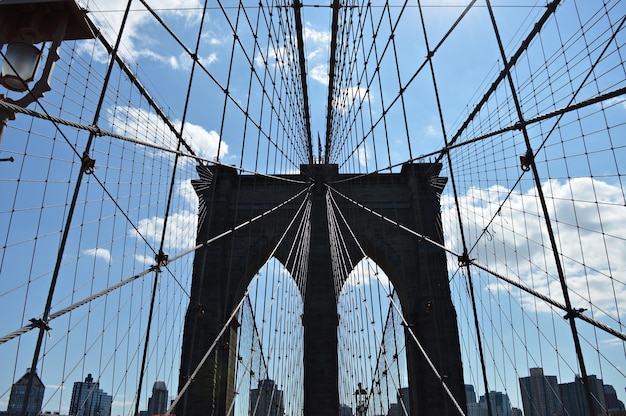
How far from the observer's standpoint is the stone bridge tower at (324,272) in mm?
15156

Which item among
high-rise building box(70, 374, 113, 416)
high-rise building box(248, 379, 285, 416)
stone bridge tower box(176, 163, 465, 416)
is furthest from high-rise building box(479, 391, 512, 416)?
high-rise building box(70, 374, 113, 416)

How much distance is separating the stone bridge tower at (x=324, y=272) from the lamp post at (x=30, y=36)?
11.6 metres

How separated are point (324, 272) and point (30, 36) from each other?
12.2 m

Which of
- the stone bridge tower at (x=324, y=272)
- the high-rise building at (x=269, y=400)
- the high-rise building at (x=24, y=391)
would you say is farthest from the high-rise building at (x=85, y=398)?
the stone bridge tower at (x=324, y=272)

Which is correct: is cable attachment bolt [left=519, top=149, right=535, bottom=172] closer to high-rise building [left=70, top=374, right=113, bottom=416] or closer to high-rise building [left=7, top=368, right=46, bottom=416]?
high-rise building [left=7, top=368, right=46, bottom=416]

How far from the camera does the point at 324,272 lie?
14555 millimetres

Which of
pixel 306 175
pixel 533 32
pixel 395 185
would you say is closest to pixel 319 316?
pixel 306 175

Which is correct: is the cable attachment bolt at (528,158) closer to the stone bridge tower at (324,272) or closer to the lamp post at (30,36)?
the lamp post at (30,36)

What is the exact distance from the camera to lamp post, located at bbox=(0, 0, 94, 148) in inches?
107

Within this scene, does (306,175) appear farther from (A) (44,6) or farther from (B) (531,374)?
(A) (44,6)

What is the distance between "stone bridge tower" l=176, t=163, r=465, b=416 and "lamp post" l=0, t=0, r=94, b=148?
1165 centimetres

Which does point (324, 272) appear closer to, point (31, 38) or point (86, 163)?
point (86, 163)

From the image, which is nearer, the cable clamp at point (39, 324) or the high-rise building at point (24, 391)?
the cable clamp at point (39, 324)

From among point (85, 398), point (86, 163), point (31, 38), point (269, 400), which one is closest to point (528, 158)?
point (86, 163)
